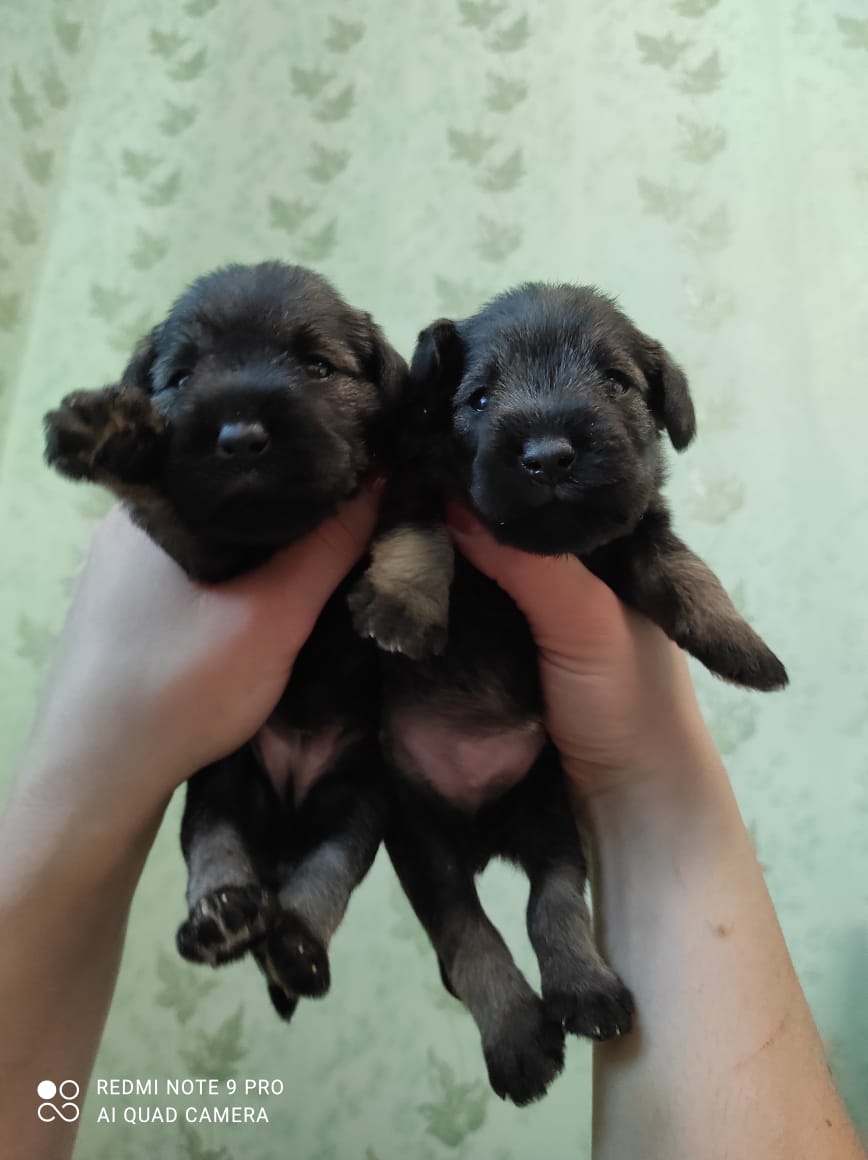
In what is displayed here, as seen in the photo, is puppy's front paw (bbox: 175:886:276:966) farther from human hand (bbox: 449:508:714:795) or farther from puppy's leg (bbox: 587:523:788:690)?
puppy's leg (bbox: 587:523:788:690)

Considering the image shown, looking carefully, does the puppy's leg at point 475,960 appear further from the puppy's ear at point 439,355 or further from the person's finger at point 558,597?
the puppy's ear at point 439,355

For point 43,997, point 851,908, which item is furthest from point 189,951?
point 851,908

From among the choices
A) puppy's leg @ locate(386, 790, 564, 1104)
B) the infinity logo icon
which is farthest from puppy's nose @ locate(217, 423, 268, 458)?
the infinity logo icon

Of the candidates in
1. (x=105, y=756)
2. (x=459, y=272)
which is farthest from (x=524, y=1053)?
(x=459, y=272)

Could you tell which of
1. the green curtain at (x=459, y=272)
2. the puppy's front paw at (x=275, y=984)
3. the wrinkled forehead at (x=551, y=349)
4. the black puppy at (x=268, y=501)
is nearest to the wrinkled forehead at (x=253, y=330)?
the black puppy at (x=268, y=501)

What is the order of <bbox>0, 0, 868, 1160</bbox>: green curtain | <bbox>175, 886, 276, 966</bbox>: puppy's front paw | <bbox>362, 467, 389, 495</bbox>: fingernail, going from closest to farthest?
1. <bbox>175, 886, 276, 966</bbox>: puppy's front paw
2. <bbox>362, 467, 389, 495</bbox>: fingernail
3. <bbox>0, 0, 868, 1160</bbox>: green curtain
